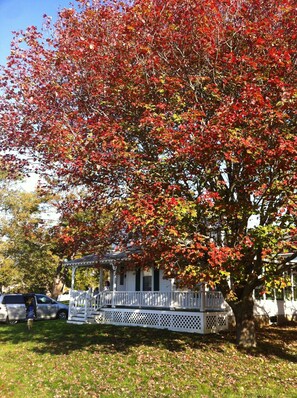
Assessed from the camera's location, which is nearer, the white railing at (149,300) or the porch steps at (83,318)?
the white railing at (149,300)

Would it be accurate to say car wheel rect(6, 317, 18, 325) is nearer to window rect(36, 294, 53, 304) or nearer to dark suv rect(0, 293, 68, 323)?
dark suv rect(0, 293, 68, 323)

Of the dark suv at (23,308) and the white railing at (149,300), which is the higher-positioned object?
the white railing at (149,300)

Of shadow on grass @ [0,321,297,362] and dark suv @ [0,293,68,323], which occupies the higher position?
dark suv @ [0,293,68,323]

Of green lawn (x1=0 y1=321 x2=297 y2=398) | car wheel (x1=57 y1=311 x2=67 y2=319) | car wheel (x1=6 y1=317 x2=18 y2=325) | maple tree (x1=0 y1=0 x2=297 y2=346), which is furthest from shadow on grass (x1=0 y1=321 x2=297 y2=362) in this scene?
car wheel (x1=57 y1=311 x2=67 y2=319)

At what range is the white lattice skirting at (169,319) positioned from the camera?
16344 mm

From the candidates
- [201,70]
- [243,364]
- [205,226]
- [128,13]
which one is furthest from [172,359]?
[128,13]

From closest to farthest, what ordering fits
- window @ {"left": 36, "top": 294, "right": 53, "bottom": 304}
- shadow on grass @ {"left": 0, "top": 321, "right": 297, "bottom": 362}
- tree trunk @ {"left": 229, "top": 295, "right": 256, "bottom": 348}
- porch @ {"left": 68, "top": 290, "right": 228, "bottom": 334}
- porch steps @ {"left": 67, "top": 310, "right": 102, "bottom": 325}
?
tree trunk @ {"left": 229, "top": 295, "right": 256, "bottom": 348}, shadow on grass @ {"left": 0, "top": 321, "right": 297, "bottom": 362}, porch @ {"left": 68, "top": 290, "right": 228, "bottom": 334}, porch steps @ {"left": 67, "top": 310, "right": 102, "bottom": 325}, window @ {"left": 36, "top": 294, "right": 53, "bottom": 304}

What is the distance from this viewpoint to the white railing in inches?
679

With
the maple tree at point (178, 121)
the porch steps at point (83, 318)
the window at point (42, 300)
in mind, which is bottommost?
the porch steps at point (83, 318)

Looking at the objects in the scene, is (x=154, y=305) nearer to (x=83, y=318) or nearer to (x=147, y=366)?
(x=83, y=318)

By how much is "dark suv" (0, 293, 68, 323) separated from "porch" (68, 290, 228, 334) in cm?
373

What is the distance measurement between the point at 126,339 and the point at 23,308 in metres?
10.9

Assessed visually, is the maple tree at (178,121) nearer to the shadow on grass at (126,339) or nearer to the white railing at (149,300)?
the shadow on grass at (126,339)

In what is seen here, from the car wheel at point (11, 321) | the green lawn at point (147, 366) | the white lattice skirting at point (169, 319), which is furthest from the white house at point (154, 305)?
the car wheel at point (11, 321)
